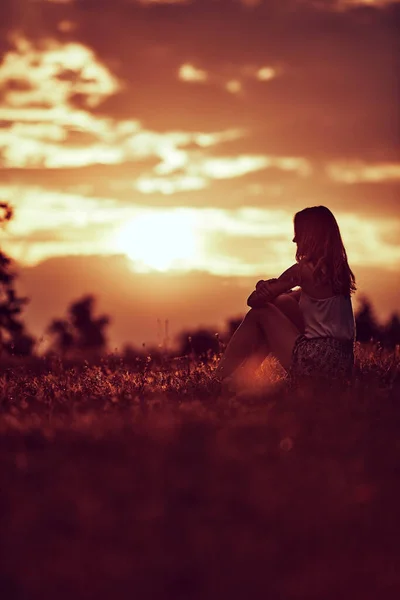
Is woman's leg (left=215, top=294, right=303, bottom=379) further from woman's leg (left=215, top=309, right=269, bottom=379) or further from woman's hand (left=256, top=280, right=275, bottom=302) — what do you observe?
woman's hand (left=256, top=280, right=275, bottom=302)

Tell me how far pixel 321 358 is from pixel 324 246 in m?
1.34

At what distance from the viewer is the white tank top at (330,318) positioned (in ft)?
34.3

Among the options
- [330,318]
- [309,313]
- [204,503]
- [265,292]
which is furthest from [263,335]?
[204,503]

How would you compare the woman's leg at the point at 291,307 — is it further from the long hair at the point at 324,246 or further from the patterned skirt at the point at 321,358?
the long hair at the point at 324,246

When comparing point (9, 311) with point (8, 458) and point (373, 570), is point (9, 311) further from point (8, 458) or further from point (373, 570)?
point (373, 570)

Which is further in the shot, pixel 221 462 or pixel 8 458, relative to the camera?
pixel 8 458

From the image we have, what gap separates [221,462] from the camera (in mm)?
6113

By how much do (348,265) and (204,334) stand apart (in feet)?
141

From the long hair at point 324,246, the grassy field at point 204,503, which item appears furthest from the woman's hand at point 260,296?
the grassy field at point 204,503

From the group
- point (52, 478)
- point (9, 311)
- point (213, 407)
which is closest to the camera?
point (52, 478)

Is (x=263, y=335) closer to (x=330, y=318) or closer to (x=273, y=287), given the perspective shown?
(x=273, y=287)

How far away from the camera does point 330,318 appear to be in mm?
10516

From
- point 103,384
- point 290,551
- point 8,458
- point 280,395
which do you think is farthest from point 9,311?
point 290,551

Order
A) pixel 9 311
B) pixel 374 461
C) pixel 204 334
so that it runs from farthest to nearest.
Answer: pixel 204 334 < pixel 9 311 < pixel 374 461
